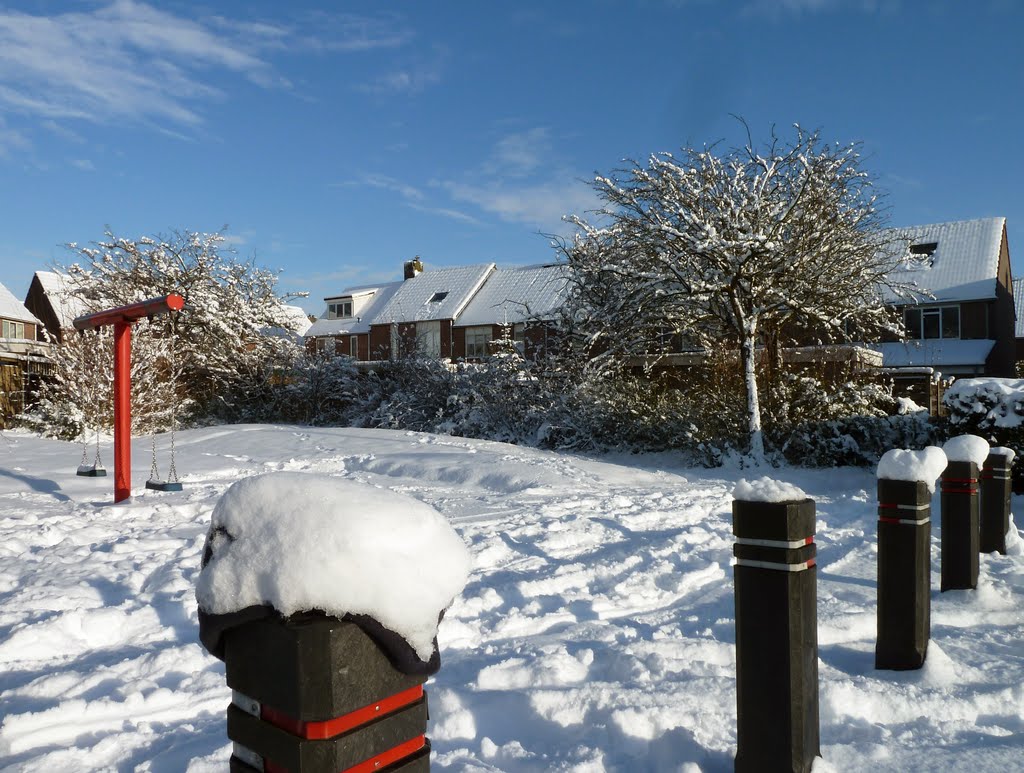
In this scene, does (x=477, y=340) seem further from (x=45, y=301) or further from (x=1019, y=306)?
(x=1019, y=306)

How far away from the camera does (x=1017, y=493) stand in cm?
1143

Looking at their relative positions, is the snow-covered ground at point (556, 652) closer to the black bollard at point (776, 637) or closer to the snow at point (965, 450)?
the black bollard at point (776, 637)

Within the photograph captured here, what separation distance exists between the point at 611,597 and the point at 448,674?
2.06 m

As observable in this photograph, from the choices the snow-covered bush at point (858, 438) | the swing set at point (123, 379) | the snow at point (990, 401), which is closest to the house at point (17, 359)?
the swing set at point (123, 379)

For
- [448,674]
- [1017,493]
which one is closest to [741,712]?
[448,674]

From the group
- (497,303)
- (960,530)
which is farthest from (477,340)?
(960,530)

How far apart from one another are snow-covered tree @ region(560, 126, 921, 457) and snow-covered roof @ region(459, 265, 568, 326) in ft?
→ 64.3

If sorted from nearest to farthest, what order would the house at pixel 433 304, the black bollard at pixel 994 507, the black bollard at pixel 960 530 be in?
the black bollard at pixel 960 530 < the black bollard at pixel 994 507 < the house at pixel 433 304

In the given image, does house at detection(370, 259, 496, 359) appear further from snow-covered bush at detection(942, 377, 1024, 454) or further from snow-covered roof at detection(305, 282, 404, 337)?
snow-covered bush at detection(942, 377, 1024, 454)

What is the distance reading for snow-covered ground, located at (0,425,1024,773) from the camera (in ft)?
11.2

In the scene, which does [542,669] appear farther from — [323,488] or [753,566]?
[323,488]

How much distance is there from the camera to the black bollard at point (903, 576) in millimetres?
4406

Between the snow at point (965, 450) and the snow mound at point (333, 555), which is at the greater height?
the snow mound at point (333, 555)

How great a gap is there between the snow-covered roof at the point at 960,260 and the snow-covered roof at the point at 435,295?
65.2 feet
